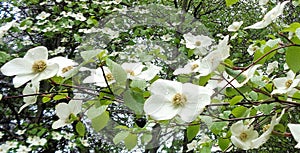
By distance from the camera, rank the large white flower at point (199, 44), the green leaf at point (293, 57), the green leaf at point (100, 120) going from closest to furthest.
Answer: the green leaf at point (293, 57) → the green leaf at point (100, 120) → the large white flower at point (199, 44)

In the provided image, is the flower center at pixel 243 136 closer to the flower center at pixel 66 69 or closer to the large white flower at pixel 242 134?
the large white flower at pixel 242 134

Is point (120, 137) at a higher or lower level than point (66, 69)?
lower

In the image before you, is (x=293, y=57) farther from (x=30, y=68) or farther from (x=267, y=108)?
(x=30, y=68)

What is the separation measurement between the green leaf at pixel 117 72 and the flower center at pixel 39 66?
0.25ft

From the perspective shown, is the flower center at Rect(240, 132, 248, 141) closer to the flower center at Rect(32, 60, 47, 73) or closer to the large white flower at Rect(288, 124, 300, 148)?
the large white flower at Rect(288, 124, 300, 148)

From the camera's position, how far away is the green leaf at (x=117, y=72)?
0.44 meters

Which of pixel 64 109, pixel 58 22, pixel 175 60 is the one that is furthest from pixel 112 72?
pixel 58 22

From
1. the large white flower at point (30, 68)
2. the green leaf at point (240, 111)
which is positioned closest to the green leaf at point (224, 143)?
the green leaf at point (240, 111)

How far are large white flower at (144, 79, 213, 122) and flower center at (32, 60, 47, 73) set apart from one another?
13 centimetres

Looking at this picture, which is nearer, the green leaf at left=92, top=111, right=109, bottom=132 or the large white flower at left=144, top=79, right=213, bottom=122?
the large white flower at left=144, top=79, right=213, bottom=122

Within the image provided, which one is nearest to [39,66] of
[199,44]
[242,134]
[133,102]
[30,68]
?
[30,68]

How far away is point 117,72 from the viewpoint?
0.44m

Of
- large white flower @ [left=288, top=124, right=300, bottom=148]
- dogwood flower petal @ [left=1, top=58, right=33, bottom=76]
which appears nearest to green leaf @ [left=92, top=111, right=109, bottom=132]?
dogwood flower petal @ [left=1, top=58, right=33, bottom=76]

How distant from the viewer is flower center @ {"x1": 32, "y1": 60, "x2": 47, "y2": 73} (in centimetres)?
46
